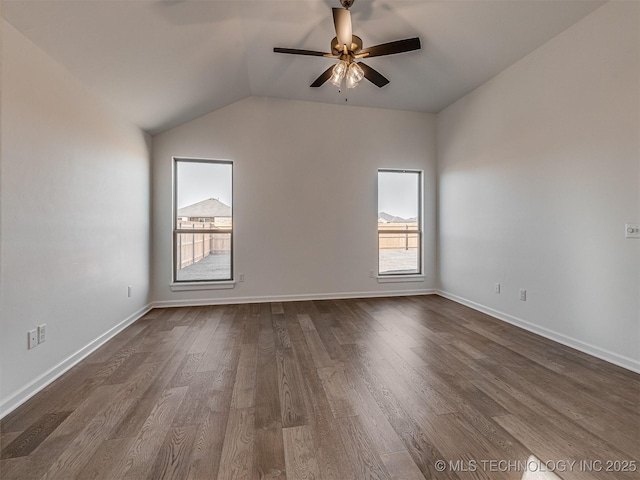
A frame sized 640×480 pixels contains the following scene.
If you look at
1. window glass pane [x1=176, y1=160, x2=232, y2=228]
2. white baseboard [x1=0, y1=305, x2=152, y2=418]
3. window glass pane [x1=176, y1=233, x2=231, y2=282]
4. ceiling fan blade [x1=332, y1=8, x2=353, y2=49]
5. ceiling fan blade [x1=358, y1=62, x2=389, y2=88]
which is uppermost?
ceiling fan blade [x1=332, y1=8, x2=353, y2=49]

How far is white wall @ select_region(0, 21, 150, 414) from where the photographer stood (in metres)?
1.67

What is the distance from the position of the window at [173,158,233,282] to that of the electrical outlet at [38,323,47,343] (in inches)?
79.7

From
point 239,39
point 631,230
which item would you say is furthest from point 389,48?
point 631,230

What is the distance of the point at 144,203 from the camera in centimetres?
359

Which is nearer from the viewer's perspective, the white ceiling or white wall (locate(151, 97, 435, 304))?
the white ceiling

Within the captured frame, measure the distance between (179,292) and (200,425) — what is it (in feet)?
9.06

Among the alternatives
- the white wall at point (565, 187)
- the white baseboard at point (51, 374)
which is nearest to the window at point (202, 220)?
the white baseboard at point (51, 374)

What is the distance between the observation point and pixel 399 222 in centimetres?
462

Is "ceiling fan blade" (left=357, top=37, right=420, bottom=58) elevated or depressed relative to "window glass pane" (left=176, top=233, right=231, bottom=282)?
elevated

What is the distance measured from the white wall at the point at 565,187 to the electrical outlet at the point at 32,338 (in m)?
4.40

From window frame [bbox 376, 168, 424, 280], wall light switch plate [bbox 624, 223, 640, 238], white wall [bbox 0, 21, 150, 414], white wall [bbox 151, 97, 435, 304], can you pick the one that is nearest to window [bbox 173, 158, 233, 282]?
white wall [bbox 151, 97, 435, 304]

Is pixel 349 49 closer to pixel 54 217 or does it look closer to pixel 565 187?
pixel 565 187

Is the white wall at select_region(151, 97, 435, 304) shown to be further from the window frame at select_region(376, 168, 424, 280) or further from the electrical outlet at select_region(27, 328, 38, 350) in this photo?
the electrical outlet at select_region(27, 328, 38, 350)

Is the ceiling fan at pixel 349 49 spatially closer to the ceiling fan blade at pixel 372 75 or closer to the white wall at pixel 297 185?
the ceiling fan blade at pixel 372 75
